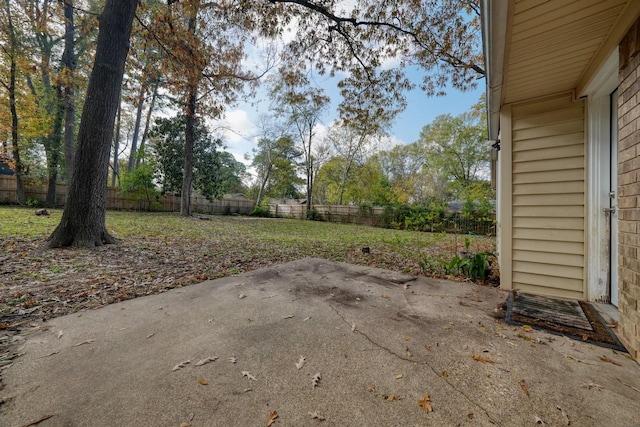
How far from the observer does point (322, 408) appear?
1.13 m

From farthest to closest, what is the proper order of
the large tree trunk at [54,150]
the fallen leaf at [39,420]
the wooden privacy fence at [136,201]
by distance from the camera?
1. the wooden privacy fence at [136,201]
2. the large tree trunk at [54,150]
3. the fallen leaf at [39,420]

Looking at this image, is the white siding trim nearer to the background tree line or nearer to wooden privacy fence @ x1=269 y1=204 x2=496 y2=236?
the background tree line

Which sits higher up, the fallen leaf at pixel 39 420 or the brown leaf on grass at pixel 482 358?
the brown leaf on grass at pixel 482 358

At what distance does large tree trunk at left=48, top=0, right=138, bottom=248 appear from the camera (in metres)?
3.90

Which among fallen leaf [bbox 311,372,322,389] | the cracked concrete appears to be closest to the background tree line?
the cracked concrete

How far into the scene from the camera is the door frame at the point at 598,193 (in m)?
2.37

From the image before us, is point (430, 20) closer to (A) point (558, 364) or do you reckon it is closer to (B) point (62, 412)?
(A) point (558, 364)

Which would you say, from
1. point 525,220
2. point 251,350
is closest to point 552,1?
point 525,220

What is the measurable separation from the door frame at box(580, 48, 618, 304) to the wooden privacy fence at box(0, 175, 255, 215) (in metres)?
11.5

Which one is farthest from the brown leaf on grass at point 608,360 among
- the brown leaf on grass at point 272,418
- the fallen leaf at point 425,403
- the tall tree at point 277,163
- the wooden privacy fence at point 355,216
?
the tall tree at point 277,163

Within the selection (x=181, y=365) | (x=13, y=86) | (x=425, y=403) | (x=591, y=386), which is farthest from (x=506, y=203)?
(x=13, y=86)

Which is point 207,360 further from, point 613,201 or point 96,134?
point 96,134

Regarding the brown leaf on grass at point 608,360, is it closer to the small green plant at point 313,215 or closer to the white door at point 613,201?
the white door at point 613,201

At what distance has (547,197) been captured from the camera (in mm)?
2748
